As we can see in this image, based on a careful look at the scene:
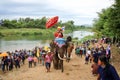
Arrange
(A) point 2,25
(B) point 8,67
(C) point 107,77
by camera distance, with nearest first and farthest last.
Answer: (C) point 107,77
(B) point 8,67
(A) point 2,25

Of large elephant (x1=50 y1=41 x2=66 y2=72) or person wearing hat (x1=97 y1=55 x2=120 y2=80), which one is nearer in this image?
person wearing hat (x1=97 y1=55 x2=120 y2=80)

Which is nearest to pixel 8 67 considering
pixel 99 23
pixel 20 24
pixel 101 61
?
pixel 101 61

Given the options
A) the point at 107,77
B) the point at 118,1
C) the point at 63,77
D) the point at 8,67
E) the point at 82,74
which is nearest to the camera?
the point at 107,77

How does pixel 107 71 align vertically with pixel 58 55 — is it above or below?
above

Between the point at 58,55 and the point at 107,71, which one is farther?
the point at 58,55

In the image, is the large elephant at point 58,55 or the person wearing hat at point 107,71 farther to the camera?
the large elephant at point 58,55

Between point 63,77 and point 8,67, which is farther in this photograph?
point 8,67

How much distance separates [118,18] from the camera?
76.4 ft

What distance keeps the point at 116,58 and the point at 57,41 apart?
10.2m

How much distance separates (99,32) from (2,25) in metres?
86.1

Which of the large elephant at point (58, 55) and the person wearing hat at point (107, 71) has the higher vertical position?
the person wearing hat at point (107, 71)

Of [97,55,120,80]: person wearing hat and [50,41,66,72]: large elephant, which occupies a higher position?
[97,55,120,80]: person wearing hat

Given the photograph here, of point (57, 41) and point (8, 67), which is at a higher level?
point (57, 41)

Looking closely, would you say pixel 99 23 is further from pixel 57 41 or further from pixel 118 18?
pixel 57 41
